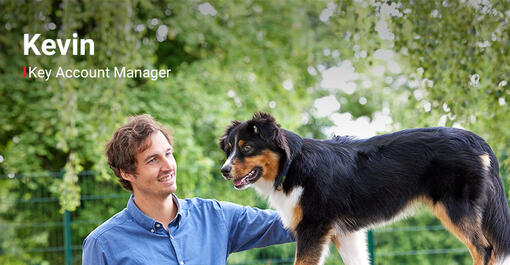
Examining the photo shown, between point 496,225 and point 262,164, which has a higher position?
point 262,164

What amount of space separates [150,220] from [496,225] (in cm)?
145

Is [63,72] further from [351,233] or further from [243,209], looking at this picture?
[351,233]

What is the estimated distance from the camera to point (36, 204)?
582cm

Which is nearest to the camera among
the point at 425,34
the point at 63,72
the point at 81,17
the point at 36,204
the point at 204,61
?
the point at 425,34

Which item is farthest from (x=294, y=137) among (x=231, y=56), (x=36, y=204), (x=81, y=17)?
(x=231, y=56)

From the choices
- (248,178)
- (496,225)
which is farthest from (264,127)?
(496,225)

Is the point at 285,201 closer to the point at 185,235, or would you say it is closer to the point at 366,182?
the point at 366,182

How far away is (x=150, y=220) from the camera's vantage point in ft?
7.06

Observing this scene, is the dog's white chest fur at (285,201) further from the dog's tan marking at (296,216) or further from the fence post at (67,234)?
the fence post at (67,234)

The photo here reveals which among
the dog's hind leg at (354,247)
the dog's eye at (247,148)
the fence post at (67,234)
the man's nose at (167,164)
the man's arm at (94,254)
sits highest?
the dog's eye at (247,148)

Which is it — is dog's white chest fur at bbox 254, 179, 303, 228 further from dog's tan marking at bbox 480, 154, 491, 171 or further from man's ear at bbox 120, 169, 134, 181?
dog's tan marking at bbox 480, 154, 491, 171

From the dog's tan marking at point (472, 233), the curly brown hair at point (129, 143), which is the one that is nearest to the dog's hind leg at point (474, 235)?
the dog's tan marking at point (472, 233)

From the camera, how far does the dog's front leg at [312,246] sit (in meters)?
2.37

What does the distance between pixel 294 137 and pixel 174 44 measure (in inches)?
215
